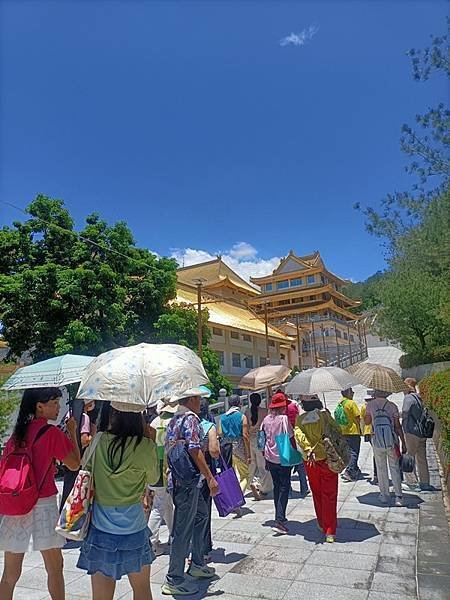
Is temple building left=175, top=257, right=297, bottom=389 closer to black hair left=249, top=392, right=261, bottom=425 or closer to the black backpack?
black hair left=249, top=392, right=261, bottom=425

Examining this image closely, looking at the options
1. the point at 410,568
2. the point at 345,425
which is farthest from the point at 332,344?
the point at 410,568

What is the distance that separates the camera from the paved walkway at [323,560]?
3.76 meters

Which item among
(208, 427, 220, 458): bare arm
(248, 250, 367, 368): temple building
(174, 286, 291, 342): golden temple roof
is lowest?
(208, 427, 220, 458): bare arm

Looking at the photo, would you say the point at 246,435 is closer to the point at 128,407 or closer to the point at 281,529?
the point at 281,529

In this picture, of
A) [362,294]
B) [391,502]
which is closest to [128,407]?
[391,502]

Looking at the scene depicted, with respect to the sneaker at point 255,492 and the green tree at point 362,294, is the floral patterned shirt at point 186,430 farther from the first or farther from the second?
the green tree at point 362,294

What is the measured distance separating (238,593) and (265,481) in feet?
12.0

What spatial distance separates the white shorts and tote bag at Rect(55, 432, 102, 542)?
0.31m

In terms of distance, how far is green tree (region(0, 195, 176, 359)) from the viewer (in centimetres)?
1269

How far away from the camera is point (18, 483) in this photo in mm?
2920

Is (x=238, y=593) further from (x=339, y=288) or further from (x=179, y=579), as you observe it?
(x=339, y=288)

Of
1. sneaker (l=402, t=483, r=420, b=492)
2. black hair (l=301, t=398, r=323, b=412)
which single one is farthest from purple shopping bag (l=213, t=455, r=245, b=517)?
sneaker (l=402, t=483, r=420, b=492)

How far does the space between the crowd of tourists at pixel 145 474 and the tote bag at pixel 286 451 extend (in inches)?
0.5

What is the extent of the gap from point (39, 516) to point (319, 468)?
9.98 ft
